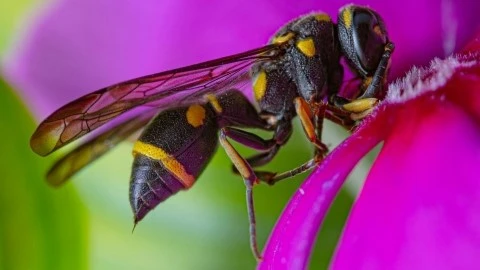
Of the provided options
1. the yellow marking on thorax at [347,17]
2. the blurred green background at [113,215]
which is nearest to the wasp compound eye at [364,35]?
the yellow marking on thorax at [347,17]

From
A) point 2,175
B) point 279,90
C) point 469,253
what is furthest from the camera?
point 2,175

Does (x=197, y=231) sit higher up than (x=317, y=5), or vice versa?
(x=317, y=5)

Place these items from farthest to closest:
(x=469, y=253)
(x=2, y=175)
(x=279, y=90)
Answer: (x=2, y=175)
(x=279, y=90)
(x=469, y=253)

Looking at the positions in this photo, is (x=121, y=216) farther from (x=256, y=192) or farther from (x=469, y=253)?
(x=469, y=253)

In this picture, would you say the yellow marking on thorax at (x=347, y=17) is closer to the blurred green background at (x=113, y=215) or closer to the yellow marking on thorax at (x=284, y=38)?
the yellow marking on thorax at (x=284, y=38)

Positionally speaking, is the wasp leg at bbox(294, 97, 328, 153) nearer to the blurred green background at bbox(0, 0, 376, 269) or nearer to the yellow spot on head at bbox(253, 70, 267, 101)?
the yellow spot on head at bbox(253, 70, 267, 101)

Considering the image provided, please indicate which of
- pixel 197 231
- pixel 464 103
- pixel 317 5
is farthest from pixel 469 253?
pixel 197 231

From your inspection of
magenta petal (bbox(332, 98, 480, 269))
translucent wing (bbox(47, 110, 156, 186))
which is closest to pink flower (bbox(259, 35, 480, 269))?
magenta petal (bbox(332, 98, 480, 269))
